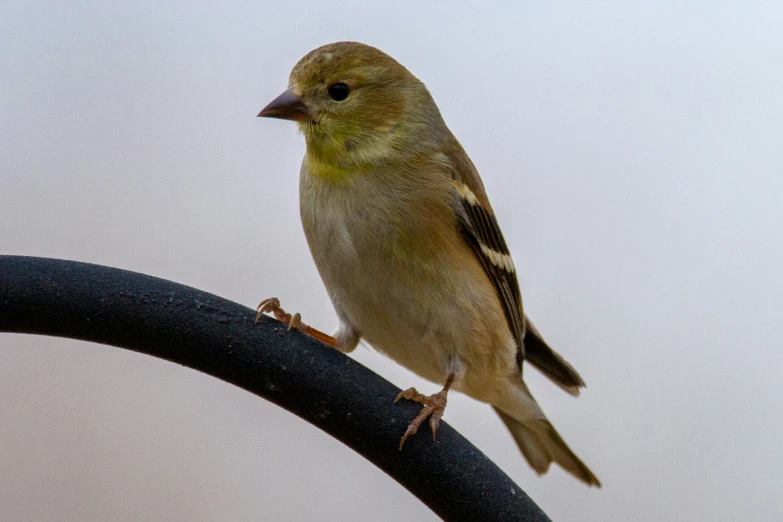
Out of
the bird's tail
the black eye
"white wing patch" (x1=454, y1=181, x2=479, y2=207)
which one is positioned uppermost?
the black eye

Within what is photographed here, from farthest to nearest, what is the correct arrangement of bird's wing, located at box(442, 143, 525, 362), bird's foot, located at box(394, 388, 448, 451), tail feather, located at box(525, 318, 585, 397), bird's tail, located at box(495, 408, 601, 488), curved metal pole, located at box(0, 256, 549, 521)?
bird's tail, located at box(495, 408, 601, 488)
tail feather, located at box(525, 318, 585, 397)
bird's wing, located at box(442, 143, 525, 362)
bird's foot, located at box(394, 388, 448, 451)
curved metal pole, located at box(0, 256, 549, 521)

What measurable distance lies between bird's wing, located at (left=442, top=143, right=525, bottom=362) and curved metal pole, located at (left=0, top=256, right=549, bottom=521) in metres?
0.78

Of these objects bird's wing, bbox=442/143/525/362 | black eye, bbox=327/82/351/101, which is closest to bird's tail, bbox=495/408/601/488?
bird's wing, bbox=442/143/525/362

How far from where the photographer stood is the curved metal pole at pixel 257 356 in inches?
62.9

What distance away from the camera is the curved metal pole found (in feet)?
5.24

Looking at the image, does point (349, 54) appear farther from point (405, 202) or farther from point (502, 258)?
point (502, 258)

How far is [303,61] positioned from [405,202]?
0.45 metres

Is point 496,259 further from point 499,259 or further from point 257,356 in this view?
point 257,356

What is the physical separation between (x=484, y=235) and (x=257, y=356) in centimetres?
100

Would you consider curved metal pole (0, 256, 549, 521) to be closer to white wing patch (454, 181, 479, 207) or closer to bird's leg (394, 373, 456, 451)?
bird's leg (394, 373, 456, 451)

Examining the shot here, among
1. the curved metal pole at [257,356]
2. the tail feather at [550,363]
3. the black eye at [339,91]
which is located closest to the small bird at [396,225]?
the black eye at [339,91]

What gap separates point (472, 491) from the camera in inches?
66.0

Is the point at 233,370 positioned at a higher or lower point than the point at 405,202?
lower

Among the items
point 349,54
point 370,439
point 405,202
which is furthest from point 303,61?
point 370,439
